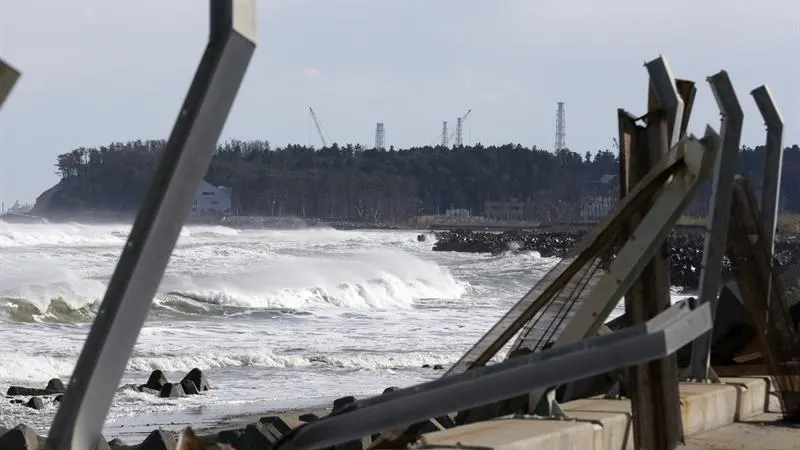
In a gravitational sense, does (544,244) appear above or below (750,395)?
below

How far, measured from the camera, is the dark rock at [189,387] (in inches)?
778

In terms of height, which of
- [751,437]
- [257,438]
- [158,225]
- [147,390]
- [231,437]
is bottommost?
[147,390]

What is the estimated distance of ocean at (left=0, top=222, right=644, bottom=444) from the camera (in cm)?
2030

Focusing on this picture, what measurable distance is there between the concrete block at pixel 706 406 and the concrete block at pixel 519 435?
179 cm

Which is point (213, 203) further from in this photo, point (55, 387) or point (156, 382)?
point (55, 387)

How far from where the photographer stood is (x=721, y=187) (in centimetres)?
909

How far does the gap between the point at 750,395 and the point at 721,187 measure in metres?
1.86

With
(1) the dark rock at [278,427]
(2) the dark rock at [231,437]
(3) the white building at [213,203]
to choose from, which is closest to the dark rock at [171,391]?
(2) the dark rock at [231,437]

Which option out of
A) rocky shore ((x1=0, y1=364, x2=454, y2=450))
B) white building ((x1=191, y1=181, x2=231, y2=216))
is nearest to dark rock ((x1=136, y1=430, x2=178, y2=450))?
rocky shore ((x1=0, y1=364, x2=454, y2=450))

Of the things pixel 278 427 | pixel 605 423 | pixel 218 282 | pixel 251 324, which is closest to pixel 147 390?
pixel 278 427

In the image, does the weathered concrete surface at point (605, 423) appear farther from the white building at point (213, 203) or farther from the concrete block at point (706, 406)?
the white building at point (213, 203)

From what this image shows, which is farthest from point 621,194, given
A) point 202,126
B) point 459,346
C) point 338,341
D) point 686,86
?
point 338,341

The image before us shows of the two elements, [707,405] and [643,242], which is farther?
[707,405]

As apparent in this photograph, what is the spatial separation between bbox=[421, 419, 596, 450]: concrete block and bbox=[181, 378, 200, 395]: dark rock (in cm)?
1321
